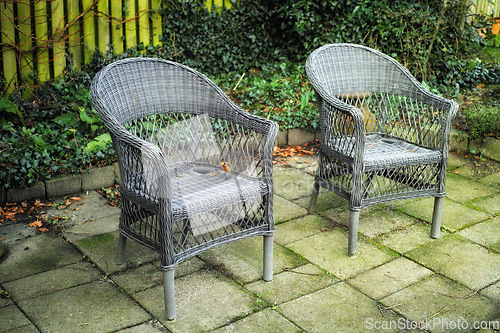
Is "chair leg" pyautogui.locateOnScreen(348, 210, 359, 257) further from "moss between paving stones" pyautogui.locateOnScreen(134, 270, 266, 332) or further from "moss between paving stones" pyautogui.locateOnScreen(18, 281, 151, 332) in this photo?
"moss between paving stones" pyautogui.locateOnScreen(18, 281, 151, 332)

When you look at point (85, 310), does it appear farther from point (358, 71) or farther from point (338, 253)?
point (358, 71)

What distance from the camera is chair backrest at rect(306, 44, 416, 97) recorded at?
3.00 metres

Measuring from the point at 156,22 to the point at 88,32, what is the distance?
2.51ft

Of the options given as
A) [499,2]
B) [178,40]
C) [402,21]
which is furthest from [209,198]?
[499,2]

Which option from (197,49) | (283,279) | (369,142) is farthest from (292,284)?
(197,49)

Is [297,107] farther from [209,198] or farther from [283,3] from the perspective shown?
[209,198]

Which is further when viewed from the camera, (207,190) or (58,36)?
(58,36)

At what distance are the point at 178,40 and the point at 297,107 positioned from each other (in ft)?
4.78

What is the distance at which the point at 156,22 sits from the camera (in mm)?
4930

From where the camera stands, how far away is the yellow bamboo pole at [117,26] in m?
4.53

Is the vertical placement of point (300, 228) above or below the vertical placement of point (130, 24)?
below

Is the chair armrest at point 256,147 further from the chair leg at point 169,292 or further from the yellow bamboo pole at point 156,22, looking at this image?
the yellow bamboo pole at point 156,22

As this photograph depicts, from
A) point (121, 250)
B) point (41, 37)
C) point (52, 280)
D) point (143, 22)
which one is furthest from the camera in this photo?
point (143, 22)

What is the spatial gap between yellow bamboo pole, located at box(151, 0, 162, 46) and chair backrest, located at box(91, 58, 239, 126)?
255cm
